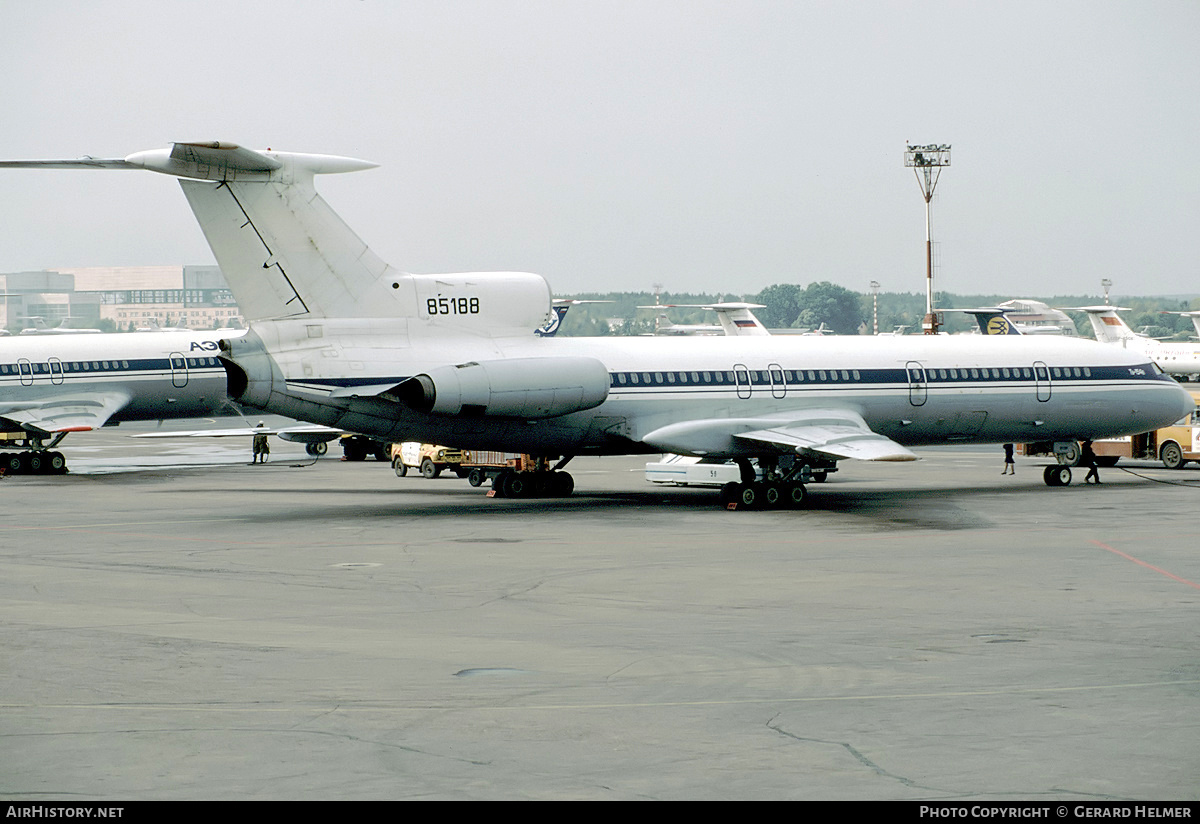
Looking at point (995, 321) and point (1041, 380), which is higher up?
point (995, 321)

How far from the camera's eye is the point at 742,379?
32438mm

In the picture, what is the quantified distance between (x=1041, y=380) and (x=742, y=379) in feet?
27.3

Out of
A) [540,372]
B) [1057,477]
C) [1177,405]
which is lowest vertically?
[1057,477]

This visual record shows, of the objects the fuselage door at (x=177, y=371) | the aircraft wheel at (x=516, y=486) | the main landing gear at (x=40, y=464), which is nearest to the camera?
the aircraft wheel at (x=516, y=486)

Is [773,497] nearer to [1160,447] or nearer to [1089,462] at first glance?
[1089,462]

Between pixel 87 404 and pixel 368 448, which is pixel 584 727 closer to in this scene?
pixel 87 404

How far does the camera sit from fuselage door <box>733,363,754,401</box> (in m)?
32.3

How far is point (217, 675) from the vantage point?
12859mm

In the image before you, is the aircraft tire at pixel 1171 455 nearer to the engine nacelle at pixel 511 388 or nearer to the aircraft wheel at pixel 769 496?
the aircraft wheel at pixel 769 496

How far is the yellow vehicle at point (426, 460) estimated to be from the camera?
40.6 m

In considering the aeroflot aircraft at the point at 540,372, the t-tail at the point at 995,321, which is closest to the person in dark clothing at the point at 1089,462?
the aeroflot aircraft at the point at 540,372

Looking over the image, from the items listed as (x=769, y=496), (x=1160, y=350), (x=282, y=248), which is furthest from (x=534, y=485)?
(x=1160, y=350)

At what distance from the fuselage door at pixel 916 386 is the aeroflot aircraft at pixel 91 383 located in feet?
77.1

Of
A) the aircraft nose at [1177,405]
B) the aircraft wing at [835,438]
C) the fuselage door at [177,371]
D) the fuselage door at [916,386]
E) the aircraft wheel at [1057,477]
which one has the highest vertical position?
the fuselage door at [177,371]
